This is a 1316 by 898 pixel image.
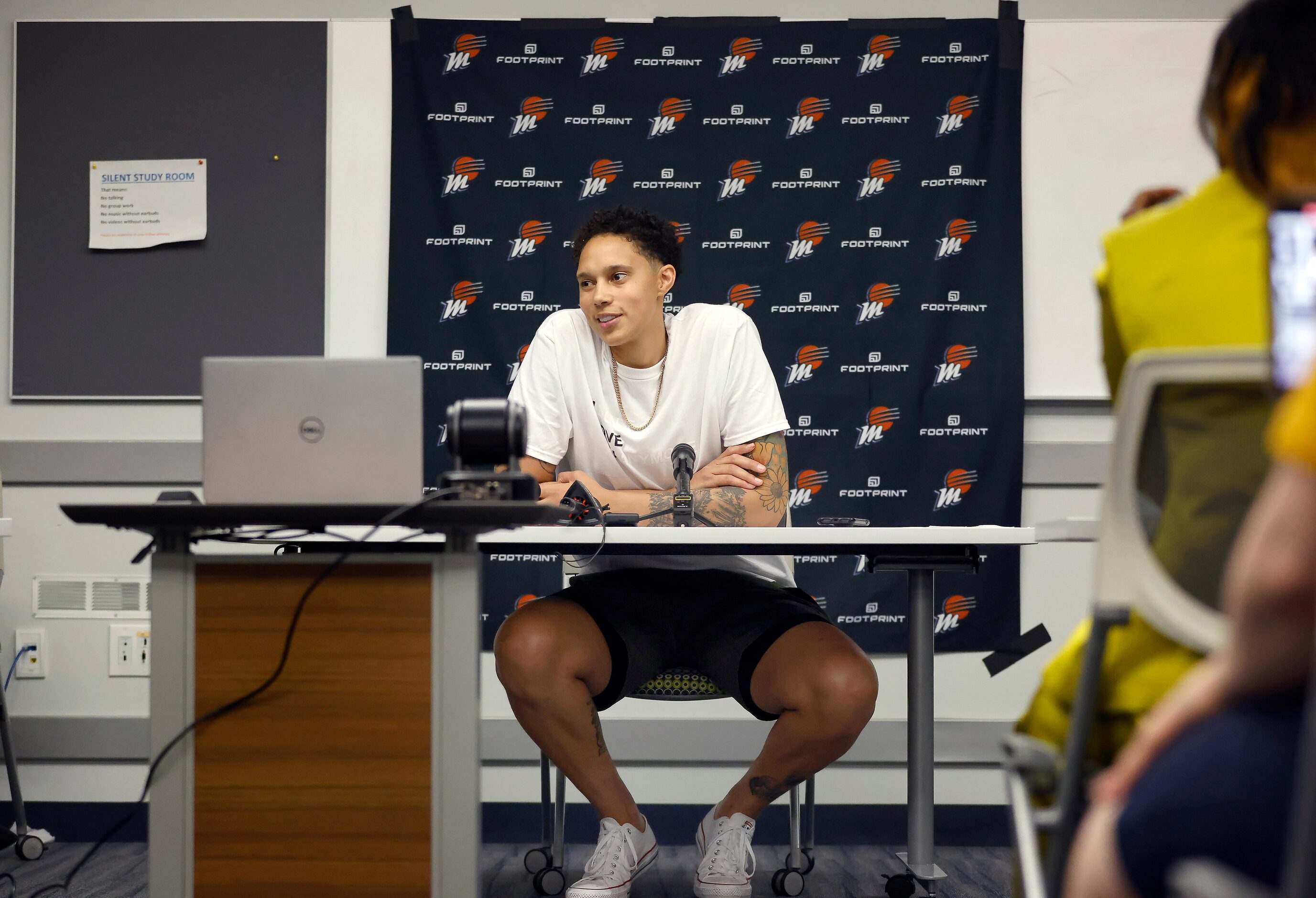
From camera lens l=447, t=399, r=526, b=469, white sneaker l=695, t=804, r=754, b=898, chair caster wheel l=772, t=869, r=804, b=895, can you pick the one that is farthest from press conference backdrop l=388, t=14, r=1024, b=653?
camera lens l=447, t=399, r=526, b=469

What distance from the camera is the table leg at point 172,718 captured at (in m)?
1.23

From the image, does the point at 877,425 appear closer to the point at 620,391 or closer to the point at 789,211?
the point at 789,211

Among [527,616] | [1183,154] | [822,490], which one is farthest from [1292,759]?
[1183,154]

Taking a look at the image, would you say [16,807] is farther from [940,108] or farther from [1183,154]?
[1183,154]

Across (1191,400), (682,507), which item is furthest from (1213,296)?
(682,507)

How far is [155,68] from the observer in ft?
9.68

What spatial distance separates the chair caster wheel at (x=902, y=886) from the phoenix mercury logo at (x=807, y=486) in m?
1.13

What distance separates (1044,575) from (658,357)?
1.39 meters

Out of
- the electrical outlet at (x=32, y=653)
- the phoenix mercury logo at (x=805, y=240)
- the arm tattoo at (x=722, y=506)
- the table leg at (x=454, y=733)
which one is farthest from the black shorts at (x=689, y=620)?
the electrical outlet at (x=32, y=653)

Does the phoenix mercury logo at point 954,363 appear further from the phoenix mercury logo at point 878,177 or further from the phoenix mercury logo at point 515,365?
the phoenix mercury logo at point 515,365

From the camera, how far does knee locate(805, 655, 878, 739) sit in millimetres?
1741

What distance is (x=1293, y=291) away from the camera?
652 mm

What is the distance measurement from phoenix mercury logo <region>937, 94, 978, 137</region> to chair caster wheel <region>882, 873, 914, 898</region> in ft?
6.62

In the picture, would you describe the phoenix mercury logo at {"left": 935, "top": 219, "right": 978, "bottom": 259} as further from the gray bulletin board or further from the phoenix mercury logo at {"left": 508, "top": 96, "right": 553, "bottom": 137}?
the gray bulletin board
